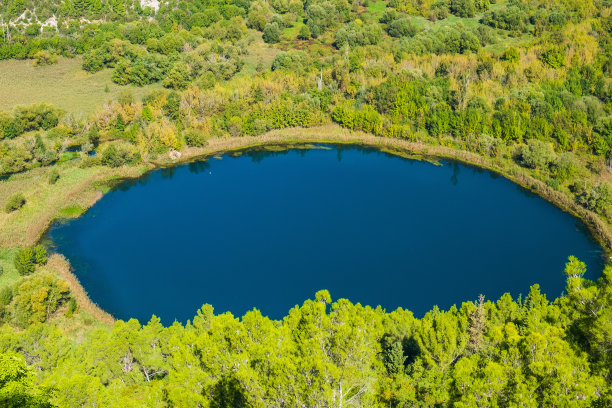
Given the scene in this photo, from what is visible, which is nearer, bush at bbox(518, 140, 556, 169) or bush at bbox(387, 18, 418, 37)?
bush at bbox(518, 140, 556, 169)

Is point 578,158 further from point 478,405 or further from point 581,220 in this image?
point 478,405

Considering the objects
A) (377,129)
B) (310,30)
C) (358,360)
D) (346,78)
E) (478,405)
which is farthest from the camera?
(310,30)

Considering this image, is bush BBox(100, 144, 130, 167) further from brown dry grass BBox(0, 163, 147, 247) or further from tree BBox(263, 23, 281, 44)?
tree BBox(263, 23, 281, 44)

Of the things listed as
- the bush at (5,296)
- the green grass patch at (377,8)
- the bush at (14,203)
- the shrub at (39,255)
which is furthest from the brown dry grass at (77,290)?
the green grass patch at (377,8)

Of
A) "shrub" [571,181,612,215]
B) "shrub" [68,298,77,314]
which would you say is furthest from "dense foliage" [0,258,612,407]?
"shrub" [571,181,612,215]

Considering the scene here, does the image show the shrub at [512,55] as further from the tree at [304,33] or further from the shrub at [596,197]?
the tree at [304,33]

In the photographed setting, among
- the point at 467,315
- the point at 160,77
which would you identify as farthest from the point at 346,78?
the point at 467,315
